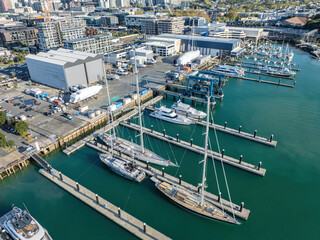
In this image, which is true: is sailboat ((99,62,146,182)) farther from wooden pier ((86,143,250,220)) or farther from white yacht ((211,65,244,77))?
white yacht ((211,65,244,77))

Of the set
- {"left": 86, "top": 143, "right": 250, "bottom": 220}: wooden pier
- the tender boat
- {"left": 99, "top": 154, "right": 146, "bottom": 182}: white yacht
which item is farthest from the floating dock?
{"left": 99, "top": 154, "right": 146, "bottom": 182}: white yacht

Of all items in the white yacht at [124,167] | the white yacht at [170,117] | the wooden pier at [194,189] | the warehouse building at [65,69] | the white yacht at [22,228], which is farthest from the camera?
the warehouse building at [65,69]

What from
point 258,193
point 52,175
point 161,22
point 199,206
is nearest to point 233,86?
point 258,193

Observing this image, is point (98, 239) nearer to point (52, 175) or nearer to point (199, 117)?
point (52, 175)

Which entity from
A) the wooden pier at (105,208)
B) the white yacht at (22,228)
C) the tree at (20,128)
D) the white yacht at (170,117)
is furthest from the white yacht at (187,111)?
the white yacht at (22,228)

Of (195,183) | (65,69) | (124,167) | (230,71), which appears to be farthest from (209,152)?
(230,71)

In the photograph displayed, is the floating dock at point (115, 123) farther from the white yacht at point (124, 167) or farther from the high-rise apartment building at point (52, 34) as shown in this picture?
the high-rise apartment building at point (52, 34)
